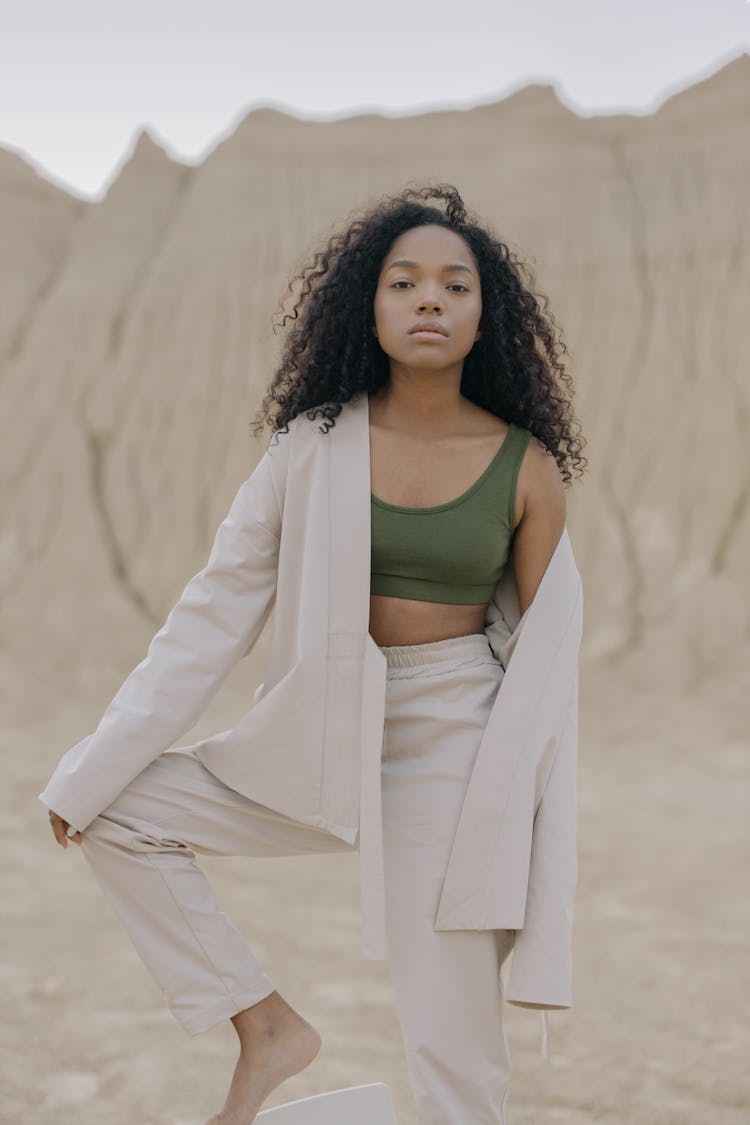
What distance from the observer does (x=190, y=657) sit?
235cm

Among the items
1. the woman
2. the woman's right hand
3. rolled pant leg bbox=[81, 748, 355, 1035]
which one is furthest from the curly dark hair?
the woman's right hand

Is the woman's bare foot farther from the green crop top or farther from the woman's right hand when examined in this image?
the green crop top

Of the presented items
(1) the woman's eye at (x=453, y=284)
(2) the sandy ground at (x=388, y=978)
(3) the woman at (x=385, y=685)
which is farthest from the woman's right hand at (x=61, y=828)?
(2) the sandy ground at (x=388, y=978)

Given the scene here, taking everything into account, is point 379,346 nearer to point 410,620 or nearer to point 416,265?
point 416,265

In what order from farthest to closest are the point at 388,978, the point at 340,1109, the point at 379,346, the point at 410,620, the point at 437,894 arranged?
the point at 388,978
the point at 340,1109
the point at 379,346
the point at 410,620
the point at 437,894

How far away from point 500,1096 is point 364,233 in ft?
5.51

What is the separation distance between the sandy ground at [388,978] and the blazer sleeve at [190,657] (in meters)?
2.13

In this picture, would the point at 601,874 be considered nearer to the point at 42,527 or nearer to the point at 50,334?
the point at 42,527

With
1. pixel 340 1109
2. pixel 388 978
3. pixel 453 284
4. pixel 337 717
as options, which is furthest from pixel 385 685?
pixel 388 978

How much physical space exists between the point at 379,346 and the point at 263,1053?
1.39 meters

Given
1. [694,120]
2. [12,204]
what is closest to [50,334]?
[12,204]

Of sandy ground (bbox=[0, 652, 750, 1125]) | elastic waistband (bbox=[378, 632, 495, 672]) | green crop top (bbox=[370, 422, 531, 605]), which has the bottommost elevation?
sandy ground (bbox=[0, 652, 750, 1125])

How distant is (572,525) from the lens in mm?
13344

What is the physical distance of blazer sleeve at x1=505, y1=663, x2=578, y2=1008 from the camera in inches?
90.7
